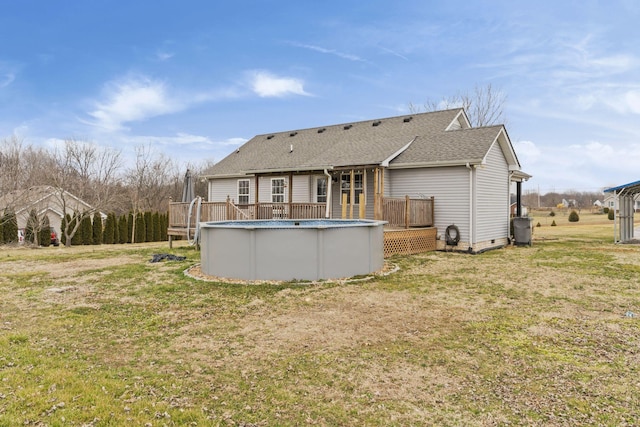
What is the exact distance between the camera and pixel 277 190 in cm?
1827

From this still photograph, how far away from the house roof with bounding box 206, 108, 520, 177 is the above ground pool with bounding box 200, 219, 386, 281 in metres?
6.42

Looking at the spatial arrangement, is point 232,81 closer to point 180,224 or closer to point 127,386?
point 180,224

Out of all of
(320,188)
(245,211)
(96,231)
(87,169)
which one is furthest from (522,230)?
(87,169)

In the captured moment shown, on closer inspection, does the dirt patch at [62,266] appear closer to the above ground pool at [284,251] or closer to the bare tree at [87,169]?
the above ground pool at [284,251]

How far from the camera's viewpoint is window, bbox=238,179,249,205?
19797 mm

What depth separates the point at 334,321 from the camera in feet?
18.0

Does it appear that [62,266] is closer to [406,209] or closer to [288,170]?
[288,170]

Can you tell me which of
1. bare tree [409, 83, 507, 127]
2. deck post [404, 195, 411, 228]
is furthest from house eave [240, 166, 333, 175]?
bare tree [409, 83, 507, 127]

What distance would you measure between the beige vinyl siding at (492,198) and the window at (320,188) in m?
6.23

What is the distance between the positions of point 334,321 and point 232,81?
790 inches

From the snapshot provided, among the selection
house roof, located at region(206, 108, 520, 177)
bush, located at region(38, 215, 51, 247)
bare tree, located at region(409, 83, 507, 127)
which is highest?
bare tree, located at region(409, 83, 507, 127)

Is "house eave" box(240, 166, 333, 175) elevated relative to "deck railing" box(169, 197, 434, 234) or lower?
→ elevated

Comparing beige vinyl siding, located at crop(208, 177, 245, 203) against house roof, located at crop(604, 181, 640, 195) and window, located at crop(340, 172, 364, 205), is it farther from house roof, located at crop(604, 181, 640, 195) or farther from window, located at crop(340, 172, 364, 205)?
house roof, located at crop(604, 181, 640, 195)

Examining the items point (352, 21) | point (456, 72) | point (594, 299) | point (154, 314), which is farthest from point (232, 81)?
point (594, 299)
